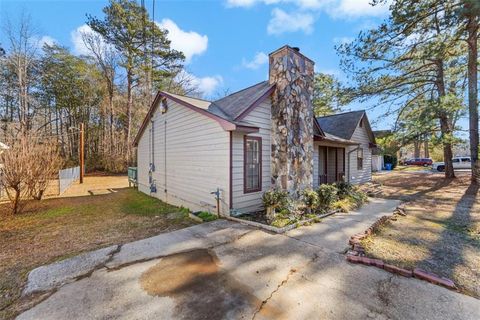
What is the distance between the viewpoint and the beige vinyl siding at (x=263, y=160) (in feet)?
19.9

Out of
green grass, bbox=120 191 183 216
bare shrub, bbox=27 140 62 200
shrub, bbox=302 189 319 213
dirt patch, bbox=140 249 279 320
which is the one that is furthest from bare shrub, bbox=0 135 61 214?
shrub, bbox=302 189 319 213

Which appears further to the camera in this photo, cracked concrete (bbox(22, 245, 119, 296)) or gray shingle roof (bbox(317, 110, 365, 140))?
gray shingle roof (bbox(317, 110, 365, 140))

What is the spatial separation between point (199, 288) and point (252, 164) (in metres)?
4.19

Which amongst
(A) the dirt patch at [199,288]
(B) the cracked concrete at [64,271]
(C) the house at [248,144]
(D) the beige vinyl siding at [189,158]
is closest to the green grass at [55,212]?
(D) the beige vinyl siding at [189,158]

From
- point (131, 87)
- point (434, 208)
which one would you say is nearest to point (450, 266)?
point (434, 208)

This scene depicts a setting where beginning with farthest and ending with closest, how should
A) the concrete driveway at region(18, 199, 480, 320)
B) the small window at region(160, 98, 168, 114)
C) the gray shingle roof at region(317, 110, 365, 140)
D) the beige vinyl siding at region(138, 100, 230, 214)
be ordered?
the gray shingle roof at region(317, 110, 365, 140) < the small window at region(160, 98, 168, 114) < the beige vinyl siding at region(138, 100, 230, 214) < the concrete driveway at region(18, 199, 480, 320)

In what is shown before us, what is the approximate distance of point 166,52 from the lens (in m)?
20.5

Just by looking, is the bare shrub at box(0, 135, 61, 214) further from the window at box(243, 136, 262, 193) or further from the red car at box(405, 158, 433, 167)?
the red car at box(405, 158, 433, 167)

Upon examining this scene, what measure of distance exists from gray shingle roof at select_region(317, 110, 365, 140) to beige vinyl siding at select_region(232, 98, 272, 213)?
26.4ft

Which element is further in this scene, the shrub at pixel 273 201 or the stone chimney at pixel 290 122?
the stone chimney at pixel 290 122

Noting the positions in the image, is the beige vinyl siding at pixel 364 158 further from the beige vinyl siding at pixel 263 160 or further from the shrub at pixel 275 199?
the shrub at pixel 275 199

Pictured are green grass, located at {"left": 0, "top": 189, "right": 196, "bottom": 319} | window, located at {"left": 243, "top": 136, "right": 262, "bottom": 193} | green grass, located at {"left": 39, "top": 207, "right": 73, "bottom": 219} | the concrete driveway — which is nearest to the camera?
the concrete driveway

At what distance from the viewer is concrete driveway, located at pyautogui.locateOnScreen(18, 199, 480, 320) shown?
7.87ft

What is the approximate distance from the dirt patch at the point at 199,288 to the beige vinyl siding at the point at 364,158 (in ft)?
37.7
